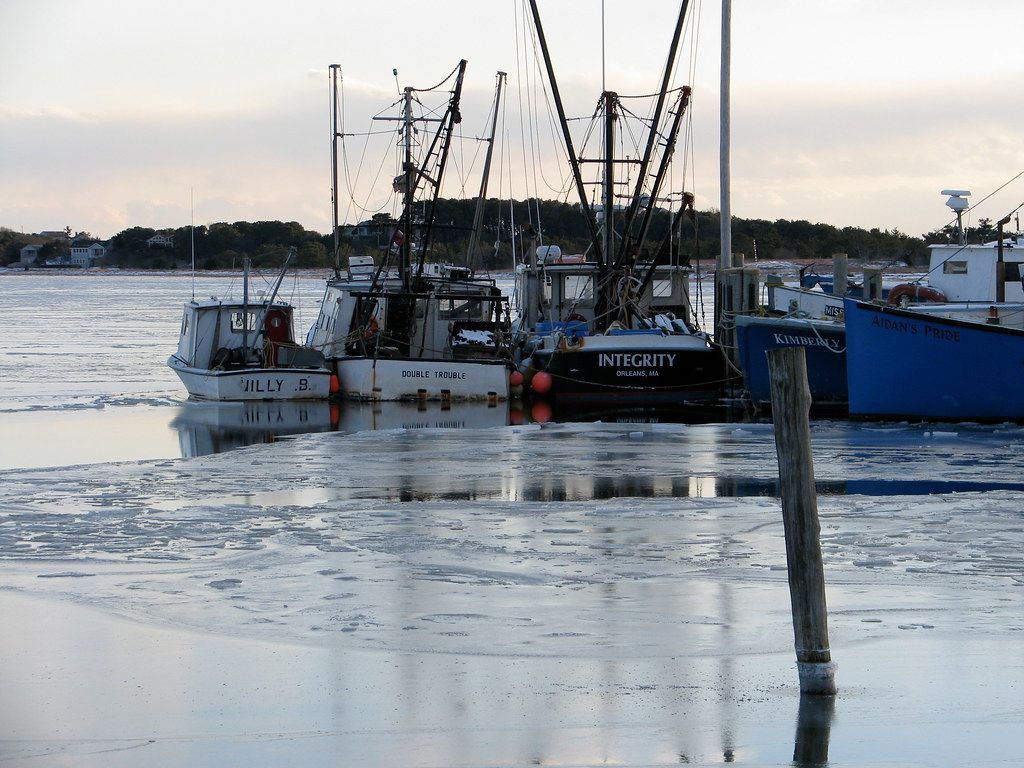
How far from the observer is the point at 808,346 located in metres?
24.4

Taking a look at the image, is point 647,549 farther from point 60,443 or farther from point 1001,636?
point 60,443

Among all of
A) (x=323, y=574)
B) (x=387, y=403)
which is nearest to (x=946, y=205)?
(x=387, y=403)

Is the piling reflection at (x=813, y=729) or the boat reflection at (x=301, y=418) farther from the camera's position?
the boat reflection at (x=301, y=418)

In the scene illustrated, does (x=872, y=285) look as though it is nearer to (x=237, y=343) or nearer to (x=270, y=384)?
(x=270, y=384)

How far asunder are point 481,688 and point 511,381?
66.5 feet

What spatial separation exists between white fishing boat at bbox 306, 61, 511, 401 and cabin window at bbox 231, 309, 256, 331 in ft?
4.53

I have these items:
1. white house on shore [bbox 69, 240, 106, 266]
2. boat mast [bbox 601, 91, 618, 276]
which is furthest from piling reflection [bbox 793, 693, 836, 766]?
white house on shore [bbox 69, 240, 106, 266]

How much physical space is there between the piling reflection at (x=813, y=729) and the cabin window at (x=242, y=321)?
21.8m

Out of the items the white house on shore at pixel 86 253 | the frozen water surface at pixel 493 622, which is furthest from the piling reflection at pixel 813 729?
the white house on shore at pixel 86 253

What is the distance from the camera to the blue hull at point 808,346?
23875 mm

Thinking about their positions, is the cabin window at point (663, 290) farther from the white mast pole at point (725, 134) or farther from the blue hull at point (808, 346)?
the blue hull at point (808, 346)

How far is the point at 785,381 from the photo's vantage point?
23.5 feet

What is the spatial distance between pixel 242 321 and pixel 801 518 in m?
21.7

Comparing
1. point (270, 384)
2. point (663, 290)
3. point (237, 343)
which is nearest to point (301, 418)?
point (270, 384)
